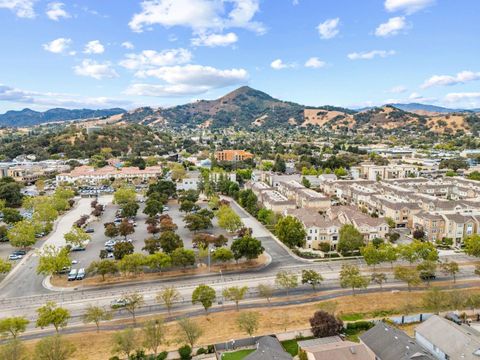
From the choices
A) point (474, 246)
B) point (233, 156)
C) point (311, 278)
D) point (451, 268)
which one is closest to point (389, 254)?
point (451, 268)

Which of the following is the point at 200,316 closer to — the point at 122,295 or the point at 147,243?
the point at 122,295

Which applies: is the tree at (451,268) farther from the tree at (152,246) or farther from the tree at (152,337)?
the tree at (152,246)

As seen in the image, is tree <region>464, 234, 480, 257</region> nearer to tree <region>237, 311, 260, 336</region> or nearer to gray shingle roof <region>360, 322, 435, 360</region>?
gray shingle roof <region>360, 322, 435, 360</region>

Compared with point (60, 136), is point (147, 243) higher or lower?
lower

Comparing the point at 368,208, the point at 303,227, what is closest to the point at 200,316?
the point at 303,227

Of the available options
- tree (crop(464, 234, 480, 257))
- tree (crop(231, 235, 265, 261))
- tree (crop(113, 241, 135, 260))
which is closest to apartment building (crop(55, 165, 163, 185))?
tree (crop(113, 241, 135, 260))

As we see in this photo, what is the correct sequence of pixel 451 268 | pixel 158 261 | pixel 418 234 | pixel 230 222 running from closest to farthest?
pixel 451 268, pixel 158 261, pixel 418 234, pixel 230 222

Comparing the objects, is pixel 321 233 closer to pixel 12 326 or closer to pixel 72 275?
pixel 72 275
